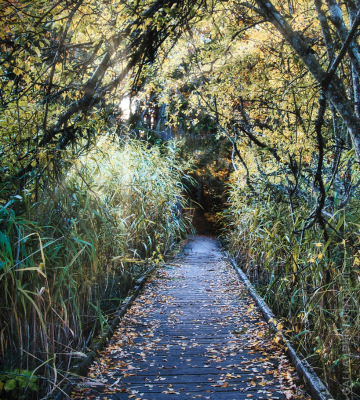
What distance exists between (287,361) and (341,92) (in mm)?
2257

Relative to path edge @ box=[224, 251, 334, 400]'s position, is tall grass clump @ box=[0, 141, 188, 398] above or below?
above

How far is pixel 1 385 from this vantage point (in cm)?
195

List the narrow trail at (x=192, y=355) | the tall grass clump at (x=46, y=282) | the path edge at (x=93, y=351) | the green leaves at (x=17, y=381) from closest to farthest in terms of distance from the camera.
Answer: the green leaves at (x=17, y=381) < the tall grass clump at (x=46, y=282) < the path edge at (x=93, y=351) < the narrow trail at (x=192, y=355)

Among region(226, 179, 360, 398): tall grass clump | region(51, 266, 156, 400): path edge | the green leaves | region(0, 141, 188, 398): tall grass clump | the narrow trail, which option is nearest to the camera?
the green leaves

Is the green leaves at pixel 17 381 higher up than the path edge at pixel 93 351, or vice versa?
the green leaves at pixel 17 381

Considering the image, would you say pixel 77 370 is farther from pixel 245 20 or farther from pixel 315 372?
pixel 245 20

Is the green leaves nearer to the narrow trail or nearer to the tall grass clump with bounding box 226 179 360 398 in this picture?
the narrow trail

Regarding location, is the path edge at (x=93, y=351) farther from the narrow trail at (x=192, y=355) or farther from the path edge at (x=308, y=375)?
the path edge at (x=308, y=375)

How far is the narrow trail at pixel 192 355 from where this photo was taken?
8.30 ft

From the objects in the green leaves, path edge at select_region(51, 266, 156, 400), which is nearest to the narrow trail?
path edge at select_region(51, 266, 156, 400)

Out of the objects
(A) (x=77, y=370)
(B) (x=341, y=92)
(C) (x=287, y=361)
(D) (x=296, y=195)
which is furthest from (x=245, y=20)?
(A) (x=77, y=370)

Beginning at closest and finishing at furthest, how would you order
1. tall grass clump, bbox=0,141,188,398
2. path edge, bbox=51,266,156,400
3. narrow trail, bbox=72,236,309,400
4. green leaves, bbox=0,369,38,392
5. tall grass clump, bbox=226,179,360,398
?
green leaves, bbox=0,369,38,392 < tall grass clump, bbox=0,141,188,398 < path edge, bbox=51,266,156,400 < tall grass clump, bbox=226,179,360,398 < narrow trail, bbox=72,236,309,400

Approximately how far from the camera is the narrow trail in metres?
2.53

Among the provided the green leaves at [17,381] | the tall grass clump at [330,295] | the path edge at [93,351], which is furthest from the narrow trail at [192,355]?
the green leaves at [17,381]
